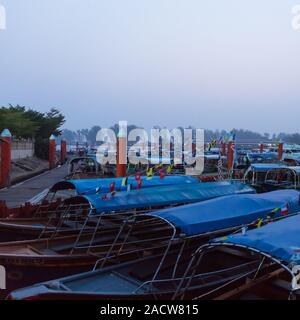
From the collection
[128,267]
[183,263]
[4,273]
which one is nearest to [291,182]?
[183,263]

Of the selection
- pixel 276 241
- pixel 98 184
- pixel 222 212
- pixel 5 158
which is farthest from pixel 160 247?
pixel 5 158

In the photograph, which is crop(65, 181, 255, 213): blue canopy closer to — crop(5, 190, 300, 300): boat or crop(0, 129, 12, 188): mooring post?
crop(5, 190, 300, 300): boat

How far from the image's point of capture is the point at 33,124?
119ft

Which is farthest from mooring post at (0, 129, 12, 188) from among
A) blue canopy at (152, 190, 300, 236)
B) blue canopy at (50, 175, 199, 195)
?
blue canopy at (152, 190, 300, 236)

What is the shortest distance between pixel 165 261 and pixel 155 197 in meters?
1.75

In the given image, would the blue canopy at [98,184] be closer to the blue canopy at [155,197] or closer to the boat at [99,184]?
the boat at [99,184]

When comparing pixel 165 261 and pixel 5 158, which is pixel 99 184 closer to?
pixel 165 261

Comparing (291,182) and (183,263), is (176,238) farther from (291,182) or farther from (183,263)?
(291,182)

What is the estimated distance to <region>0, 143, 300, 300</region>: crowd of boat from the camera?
438cm

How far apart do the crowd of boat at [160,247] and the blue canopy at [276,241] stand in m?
0.01

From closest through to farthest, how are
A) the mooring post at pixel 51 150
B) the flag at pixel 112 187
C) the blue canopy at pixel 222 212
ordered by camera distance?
the blue canopy at pixel 222 212
the flag at pixel 112 187
the mooring post at pixel 51 150

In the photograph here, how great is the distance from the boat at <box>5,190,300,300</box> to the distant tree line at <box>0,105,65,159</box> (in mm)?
24965

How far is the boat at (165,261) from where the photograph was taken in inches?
178

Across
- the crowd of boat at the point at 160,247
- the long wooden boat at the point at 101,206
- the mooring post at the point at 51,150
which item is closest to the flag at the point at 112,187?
the crowd of boat at the point at 160,247
